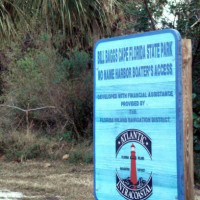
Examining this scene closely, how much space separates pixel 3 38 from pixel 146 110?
25.0 feet

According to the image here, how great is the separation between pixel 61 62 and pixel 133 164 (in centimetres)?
978

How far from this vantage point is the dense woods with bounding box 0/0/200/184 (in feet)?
34.0

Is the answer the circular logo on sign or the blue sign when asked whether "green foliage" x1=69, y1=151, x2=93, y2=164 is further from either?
the circular logo on sign

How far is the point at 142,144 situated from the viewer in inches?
158

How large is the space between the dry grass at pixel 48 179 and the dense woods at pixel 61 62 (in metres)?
1.09

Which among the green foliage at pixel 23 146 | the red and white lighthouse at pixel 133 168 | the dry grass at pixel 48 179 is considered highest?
the red and white lighthouse at pixel 133 168

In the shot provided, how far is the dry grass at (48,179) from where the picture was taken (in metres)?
7.63

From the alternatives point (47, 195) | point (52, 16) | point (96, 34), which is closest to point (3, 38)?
point (52, 16)

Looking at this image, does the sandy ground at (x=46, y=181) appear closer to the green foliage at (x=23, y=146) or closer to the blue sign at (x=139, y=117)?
the green foliage at (x=23, y=146)

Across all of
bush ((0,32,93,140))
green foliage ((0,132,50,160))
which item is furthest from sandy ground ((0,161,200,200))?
bush ((0,32,93,140))

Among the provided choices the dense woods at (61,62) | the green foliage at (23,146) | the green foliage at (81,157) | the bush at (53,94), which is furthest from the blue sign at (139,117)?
the bush at (53,94)

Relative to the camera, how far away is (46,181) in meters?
8.84

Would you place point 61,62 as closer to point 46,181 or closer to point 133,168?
point 46,181

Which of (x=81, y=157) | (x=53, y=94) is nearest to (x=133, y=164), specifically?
(x=81, y=157)
